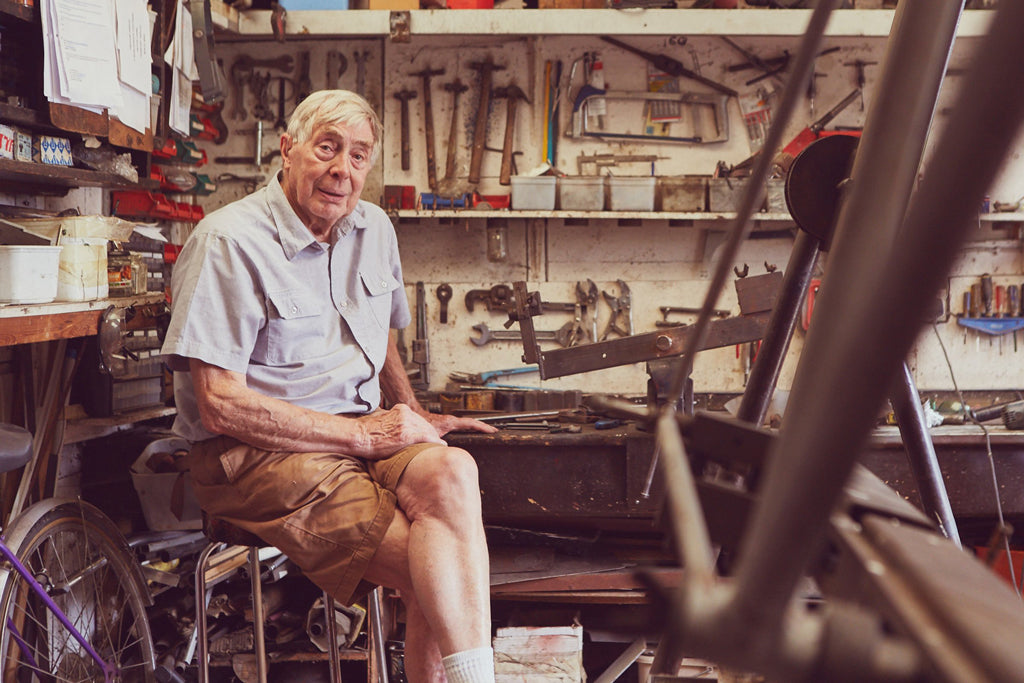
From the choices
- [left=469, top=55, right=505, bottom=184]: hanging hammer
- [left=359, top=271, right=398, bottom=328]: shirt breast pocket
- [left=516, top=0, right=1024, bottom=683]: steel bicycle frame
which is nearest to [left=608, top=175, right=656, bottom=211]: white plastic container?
[left=469, top=55, right=505, bottom=184]: hanging hammer

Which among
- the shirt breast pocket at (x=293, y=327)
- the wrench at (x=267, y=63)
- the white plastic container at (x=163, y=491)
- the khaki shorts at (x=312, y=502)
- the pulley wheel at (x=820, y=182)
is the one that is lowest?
the white plastic container at (x=163, y=491)

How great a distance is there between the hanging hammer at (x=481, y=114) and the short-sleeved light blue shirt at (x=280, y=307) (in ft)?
5.17

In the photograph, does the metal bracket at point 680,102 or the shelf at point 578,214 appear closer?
the shelf at point 578,214

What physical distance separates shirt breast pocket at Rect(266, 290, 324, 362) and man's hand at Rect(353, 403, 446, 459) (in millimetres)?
244

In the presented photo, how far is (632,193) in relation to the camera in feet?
12.1

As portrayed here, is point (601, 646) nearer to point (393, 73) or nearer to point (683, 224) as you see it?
point (683, 224)

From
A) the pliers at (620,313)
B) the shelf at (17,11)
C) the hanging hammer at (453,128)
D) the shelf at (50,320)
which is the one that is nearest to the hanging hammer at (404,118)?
the hanging hammer at (453,128)

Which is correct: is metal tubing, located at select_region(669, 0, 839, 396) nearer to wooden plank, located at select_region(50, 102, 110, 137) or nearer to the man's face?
the man's face

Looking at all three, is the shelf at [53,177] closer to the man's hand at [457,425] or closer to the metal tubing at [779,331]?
the man's hand at [457,425]

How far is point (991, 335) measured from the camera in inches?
154

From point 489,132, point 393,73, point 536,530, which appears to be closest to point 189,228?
point 393,73

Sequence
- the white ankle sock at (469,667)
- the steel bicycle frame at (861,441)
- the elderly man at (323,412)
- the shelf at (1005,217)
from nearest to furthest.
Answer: the steel bicycle frame at (861,441), the white ankle sock at (469,667), the elderly man at (323,412), the shelf at (1005,217)

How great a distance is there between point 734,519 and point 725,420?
145 mm

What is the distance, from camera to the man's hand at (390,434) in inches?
80.0
